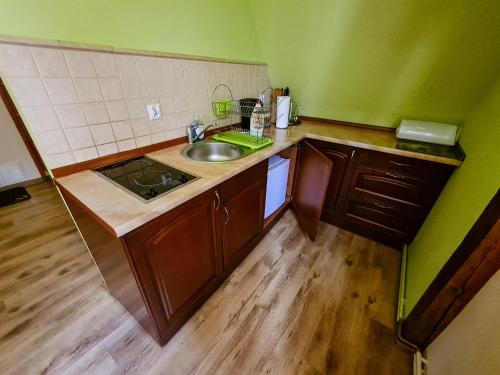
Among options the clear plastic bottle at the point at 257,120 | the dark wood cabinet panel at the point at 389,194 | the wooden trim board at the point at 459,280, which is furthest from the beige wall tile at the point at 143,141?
the wooden trim board at the point at 459,280

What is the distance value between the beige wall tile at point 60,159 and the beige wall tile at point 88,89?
0.26 meters

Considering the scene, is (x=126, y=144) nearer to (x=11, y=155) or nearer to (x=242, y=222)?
(x=242, y=222)

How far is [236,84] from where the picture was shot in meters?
1.74

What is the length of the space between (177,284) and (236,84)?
5.08 ft

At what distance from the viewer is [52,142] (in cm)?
91

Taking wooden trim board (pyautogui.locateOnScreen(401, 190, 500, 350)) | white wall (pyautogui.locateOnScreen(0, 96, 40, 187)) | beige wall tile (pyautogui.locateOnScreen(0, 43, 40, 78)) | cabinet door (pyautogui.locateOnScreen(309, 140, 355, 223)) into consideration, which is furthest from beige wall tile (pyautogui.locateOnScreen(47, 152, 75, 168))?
white wall (pyautogui.locateOnScreen(0, 96, 40, 187))

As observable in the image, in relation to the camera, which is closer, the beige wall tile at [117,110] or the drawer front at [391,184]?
the beige wall tile at [117,110]

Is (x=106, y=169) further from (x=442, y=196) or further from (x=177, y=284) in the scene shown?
(x=442, y=196)

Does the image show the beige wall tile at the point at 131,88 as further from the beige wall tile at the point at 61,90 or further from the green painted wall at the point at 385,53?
the green painted wall at the point at 385,53

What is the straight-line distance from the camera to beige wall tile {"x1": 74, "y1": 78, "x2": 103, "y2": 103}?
3.05ft

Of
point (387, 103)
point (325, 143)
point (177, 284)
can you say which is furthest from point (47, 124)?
point (387, 103)

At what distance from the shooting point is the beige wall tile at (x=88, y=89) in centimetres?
93

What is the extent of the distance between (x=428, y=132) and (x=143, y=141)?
198 centimetres

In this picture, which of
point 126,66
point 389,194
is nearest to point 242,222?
point 126,66
